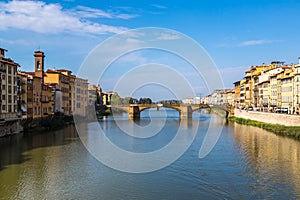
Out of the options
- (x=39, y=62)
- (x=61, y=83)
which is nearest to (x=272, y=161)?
(x=39, y=62)

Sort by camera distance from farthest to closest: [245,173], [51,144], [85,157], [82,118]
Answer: [82,118]
[51,144]
[85,157]
[245,173]

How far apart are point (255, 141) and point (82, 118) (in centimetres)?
2313

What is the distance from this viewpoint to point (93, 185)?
10.5 meters

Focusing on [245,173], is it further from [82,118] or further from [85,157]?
[82,118]

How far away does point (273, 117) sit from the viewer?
26.9 meters

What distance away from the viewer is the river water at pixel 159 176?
9.63 meters

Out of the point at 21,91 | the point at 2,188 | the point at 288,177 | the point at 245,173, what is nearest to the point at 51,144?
the point at 21,91

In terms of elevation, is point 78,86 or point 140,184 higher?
point 78,86

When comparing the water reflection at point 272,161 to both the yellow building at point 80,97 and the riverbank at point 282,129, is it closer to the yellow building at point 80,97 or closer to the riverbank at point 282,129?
the riverbank at point 282,129

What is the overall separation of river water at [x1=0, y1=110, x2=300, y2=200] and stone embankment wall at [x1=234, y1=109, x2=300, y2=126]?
5.91 m

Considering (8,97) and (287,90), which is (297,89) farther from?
(8,97)

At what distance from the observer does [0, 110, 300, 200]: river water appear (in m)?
9.63

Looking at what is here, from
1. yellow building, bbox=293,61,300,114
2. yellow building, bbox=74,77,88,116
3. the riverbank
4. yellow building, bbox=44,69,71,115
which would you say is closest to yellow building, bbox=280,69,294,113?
yellow building, bbox=293,61,300,114

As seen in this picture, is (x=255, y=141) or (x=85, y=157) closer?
(x=85, y=157)
